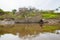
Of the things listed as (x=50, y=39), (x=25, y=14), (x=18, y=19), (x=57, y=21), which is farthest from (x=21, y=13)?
(x=50, y=39)

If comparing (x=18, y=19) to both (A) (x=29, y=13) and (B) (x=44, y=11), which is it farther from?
(B) (x=44, y=11)

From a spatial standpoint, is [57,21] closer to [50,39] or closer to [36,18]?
[36,18]

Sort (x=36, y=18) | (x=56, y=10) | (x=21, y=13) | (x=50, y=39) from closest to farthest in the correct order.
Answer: (x=50, y=39)
(x=36, y=18)
(x=21, y=13)
(x=56, y=10)

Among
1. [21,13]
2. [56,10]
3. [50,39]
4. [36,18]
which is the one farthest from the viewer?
[56,10]

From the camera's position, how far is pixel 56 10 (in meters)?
48.2

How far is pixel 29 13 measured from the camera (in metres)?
39.2

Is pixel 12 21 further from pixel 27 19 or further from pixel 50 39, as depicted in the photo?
pixel 50 39

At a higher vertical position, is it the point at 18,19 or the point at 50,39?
the point at 50,39

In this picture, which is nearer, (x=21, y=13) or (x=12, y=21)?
(x=12, y=21)

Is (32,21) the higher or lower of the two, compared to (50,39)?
lower

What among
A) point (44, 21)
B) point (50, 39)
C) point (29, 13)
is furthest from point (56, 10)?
point (50, 39)

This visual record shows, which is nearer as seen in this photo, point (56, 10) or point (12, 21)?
point (12, 21)

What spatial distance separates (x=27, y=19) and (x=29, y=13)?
5688 millimetres

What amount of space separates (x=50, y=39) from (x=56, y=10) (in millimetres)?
34622
